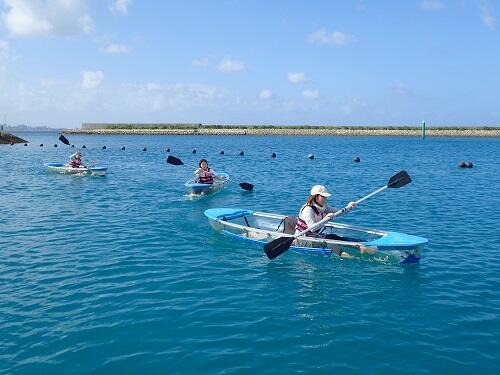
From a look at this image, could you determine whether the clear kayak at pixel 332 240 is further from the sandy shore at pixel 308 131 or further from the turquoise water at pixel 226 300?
the sandy shore at pixel 308 131

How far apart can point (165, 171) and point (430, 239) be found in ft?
83.9

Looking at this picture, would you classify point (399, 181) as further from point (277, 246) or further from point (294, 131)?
point (294, 131)

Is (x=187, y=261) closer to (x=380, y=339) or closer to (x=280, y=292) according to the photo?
(x=280, y=292)

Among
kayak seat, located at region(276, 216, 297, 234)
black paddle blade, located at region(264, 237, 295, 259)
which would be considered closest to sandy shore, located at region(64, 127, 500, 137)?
kayak seat, located at region(276, 216, 297, 234)

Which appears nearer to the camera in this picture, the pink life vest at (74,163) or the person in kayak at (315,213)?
the person in kayak at (315,213)

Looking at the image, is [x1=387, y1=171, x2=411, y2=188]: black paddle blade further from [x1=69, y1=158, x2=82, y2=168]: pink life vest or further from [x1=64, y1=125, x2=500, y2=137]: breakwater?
[x1=64, y1=125, x2=500, y2=137]: breakwater

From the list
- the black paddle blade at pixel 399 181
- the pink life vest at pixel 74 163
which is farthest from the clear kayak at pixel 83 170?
the black paddle blade at pixel 399 181

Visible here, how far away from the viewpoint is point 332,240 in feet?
41.4

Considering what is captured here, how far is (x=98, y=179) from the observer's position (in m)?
30.6

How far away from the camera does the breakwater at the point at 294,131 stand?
127438mm

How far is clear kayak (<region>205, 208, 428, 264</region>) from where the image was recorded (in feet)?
39.2

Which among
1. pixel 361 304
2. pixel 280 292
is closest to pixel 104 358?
pixel 280 292

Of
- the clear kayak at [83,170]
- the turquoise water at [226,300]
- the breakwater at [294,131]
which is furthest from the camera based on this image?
the breakwater at [294,131]

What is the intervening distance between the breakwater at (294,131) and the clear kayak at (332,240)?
122035 mm
